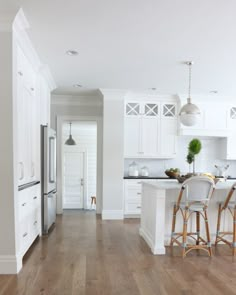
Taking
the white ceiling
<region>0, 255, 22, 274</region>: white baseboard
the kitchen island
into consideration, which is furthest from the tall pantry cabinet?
the kitchen island

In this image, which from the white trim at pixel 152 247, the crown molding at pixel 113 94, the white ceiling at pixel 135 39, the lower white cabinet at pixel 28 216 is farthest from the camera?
the crown molding at pixel 113 94

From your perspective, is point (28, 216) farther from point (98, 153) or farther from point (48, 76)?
point (98, 153)

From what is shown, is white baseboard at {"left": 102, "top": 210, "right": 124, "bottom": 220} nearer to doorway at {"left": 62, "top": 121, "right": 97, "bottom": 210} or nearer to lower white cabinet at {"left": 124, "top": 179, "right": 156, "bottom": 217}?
lower white cabinet at {"left": 124, "top": 179, "right": 156, "bottom": 217}

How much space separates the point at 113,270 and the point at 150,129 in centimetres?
332

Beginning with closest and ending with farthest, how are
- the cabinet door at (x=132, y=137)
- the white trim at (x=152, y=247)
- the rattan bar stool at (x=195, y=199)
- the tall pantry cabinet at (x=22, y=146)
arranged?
1. the tall pantry cabinet at (x=22, y=146)
2. the rattan bar stool at (x=195, y=199)
3. the white trim at (x=152, y=247)
4. the cabinet door at (x=132, y=137)

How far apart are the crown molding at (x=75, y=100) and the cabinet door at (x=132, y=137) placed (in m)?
0.88

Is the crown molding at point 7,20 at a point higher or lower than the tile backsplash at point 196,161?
higher

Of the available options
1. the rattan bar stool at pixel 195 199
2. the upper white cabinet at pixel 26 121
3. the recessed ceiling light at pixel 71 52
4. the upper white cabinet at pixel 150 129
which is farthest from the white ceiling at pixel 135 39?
the rattan bar stool at pixel 195 199

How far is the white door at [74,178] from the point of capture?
24.6 ft

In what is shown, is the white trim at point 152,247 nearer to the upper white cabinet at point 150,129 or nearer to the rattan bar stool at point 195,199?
the rattan bar stool at point 195,199

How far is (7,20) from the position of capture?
2441 millimetres

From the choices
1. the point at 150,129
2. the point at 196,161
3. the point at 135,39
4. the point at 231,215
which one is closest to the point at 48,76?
the point at 135,39

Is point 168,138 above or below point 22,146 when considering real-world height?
above

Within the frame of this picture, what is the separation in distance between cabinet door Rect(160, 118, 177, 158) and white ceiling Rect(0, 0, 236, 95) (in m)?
1.19
